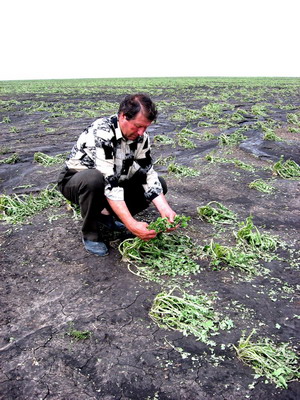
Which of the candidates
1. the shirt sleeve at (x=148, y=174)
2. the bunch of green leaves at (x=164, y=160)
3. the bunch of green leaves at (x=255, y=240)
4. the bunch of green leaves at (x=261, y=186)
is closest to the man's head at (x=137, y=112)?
the shirt sleeve at (x=148, y=174)

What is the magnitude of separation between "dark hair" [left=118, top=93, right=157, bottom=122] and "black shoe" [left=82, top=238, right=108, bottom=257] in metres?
1.31

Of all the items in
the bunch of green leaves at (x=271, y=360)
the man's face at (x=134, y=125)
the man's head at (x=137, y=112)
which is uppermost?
the man's head at (x=137, y=112)

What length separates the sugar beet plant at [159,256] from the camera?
10.3 ft

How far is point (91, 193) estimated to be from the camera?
3.22 meters

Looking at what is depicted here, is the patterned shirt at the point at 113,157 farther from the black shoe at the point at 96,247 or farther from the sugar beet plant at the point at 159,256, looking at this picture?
the black shoe at the point at 96,247

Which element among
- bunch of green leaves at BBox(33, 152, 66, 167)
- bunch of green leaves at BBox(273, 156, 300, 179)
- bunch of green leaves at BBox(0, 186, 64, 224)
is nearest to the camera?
bunch of green leaves at BBox(0, 186, 64, 224)

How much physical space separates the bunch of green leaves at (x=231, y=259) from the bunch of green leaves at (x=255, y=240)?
18 cm

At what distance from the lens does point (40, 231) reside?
4035mm

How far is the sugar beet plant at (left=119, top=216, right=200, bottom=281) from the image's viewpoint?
3144mm

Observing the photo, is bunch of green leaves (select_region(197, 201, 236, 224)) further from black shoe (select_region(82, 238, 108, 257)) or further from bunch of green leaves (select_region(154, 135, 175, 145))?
bunch of green leaves (select_region(154, 135, 175, 145))

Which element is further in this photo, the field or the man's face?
the man's face

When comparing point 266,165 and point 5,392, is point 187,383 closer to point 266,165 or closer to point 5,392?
point 5,392

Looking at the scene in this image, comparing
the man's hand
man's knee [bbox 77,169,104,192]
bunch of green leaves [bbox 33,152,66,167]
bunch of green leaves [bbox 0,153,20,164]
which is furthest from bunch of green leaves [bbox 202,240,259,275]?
bunch of green leaves [bbox 0,153,20,164]

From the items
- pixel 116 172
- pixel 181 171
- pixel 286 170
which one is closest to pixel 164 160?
pixel 181 171
